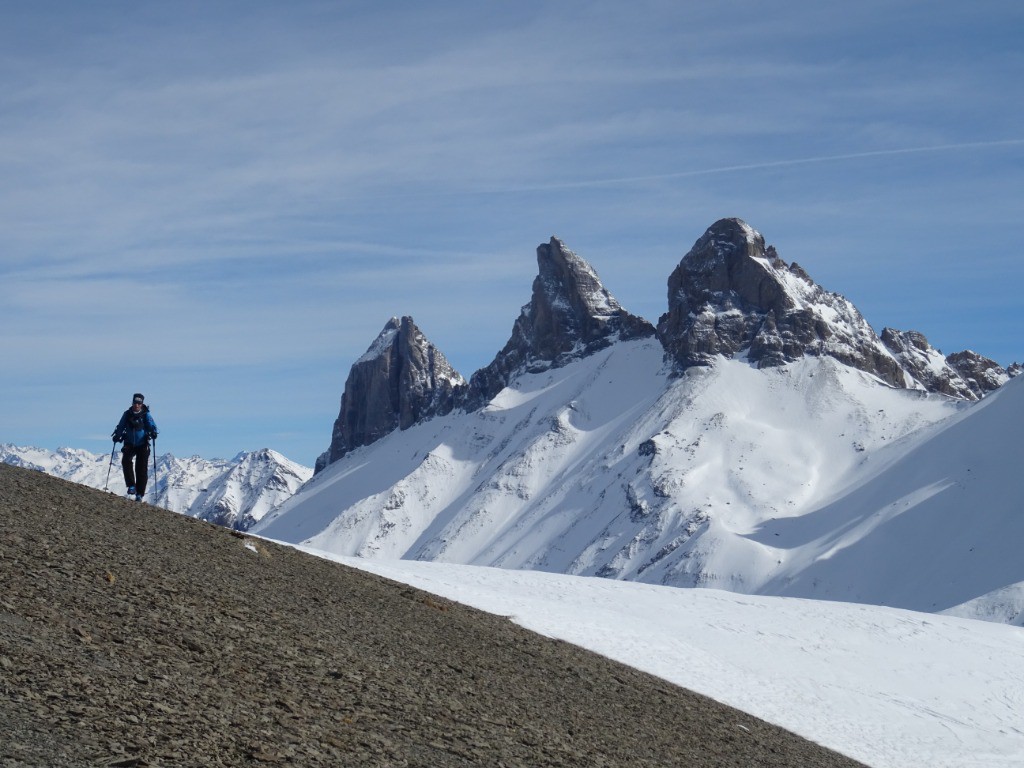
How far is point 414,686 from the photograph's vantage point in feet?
68.0

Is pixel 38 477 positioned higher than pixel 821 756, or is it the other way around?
pixel 38 477

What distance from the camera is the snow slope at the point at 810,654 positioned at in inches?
1240

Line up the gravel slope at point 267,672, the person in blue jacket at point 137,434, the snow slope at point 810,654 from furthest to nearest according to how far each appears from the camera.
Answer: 1. the snow slope at point 810,654
2. the person in blue jacket at point 137,434
3. the gravel slope at point 267,672

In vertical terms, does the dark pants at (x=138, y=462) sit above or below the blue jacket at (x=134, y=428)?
below

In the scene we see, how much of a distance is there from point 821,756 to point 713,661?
25.9ft

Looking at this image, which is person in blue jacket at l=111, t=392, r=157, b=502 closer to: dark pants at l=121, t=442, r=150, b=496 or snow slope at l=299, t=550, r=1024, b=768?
dark pants at l=121, t=442, r=150, b=496

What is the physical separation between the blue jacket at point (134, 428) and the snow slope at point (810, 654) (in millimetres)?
8963

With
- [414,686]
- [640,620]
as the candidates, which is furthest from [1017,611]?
[414,686]

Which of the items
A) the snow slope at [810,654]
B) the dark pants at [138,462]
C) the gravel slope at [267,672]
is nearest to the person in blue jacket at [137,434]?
the dark pants at [138,462]

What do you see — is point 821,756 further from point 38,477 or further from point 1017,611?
point 1017,611

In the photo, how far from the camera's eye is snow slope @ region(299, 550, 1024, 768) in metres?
31.5

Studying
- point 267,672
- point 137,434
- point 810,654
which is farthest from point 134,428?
point 810,654

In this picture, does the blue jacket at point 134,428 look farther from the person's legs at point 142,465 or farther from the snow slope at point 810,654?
the snow slope at point 810,654

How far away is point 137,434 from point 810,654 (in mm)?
21419
